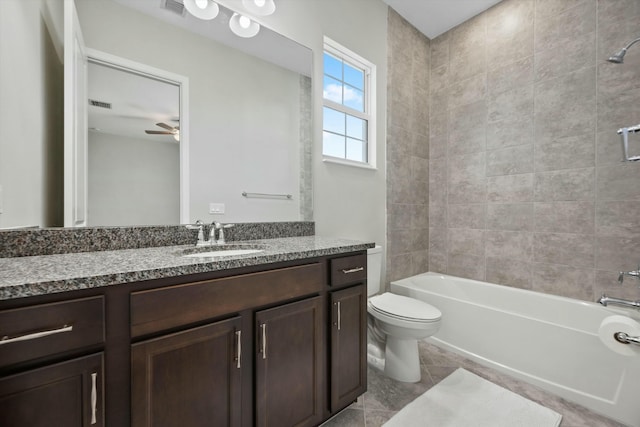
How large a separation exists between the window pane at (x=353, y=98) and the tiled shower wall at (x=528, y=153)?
364mm

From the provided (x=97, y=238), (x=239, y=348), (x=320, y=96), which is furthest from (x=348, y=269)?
(x=320, y=96)

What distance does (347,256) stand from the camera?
1.37 meters

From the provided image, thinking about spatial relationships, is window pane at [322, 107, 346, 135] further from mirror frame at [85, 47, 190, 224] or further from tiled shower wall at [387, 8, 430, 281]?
mirror frame at [85, 47, 190, 224]

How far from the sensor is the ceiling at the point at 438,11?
2418 millimetres

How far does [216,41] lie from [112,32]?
0.49 m

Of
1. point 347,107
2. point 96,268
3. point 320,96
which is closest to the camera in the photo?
point 96,268

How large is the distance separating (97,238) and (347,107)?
1883 millimetres

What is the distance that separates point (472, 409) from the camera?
59.4 inches

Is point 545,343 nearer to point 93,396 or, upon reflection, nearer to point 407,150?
point 407,150

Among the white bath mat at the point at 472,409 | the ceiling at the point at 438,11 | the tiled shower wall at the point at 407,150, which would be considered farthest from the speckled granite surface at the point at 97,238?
the ceiling at the point at 438,11

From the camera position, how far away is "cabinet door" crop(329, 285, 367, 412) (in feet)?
4.26

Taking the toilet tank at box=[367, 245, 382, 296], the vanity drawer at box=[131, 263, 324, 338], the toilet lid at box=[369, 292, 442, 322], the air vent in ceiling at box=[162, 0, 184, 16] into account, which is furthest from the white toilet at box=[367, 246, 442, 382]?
the air vent in ceiling at box=[162, 0, 184, 16]

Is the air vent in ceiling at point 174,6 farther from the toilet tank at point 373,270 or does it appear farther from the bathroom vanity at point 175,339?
the toilet tank at point 373,270

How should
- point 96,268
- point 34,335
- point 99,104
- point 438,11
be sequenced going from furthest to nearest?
Answer: point 438,11, point 99,104, point 96,268, point 34,335
